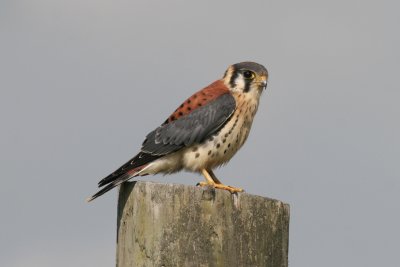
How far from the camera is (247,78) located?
823 cm

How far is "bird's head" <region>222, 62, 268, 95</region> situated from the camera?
8.18 meters

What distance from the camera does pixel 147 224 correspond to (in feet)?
14.9

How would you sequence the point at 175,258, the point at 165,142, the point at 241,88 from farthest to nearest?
1. the point at 241,88
2. the point at 165,142
3. the point at 175,258

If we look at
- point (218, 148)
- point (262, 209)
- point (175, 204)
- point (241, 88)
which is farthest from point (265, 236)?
point (241, 88)

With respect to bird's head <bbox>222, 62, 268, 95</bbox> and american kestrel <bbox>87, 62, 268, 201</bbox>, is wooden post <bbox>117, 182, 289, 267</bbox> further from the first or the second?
bird's head <bbox>222, 62, 268, 95</bbox>

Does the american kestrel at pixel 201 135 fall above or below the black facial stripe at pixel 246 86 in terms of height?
below

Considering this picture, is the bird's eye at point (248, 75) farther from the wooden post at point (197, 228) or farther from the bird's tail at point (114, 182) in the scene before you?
the wooden post at point (197, 228)

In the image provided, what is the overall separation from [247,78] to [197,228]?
3959 mm

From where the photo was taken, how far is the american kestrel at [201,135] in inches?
295

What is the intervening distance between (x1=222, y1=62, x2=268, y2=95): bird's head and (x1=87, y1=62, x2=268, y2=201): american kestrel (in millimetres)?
82

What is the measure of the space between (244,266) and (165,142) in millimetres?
3161

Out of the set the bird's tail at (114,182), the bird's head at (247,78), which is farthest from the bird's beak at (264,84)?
the bird's tail at (114,182)

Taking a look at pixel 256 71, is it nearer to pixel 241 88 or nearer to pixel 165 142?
pixel 241 88

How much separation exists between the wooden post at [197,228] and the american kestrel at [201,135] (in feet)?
8.20
